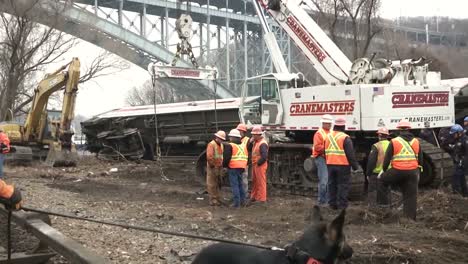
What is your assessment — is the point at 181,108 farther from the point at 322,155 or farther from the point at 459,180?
the point at 459,180

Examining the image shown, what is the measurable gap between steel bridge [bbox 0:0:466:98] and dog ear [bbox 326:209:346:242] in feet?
97.2

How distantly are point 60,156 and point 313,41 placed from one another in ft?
35.9

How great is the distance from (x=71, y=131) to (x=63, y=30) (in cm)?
1422

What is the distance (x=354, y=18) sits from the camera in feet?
88.7

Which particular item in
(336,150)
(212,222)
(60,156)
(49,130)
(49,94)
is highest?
(49,94)

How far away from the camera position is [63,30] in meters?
34.2

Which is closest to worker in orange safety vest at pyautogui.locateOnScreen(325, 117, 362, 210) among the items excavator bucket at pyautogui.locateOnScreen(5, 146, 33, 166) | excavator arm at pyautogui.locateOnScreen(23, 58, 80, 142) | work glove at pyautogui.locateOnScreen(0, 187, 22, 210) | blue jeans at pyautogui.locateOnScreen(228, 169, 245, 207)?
blue jeans at pyautogui.locateOnScreen(228, 169, 245, 207)

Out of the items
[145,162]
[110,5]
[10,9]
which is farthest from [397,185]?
[110,5]

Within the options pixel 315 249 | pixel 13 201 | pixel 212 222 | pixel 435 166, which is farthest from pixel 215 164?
pixel 315 249

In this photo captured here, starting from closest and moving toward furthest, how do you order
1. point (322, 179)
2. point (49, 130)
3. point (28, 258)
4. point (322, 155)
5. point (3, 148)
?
point (28, 258) < point (322, 155) < point (322, 179) < point (3, 148) < point (49, 130)

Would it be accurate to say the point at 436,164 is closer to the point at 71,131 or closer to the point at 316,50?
the point at 316,50

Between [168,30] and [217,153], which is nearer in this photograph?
[217,153]

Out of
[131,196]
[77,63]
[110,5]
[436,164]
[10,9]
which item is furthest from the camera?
[110,5]

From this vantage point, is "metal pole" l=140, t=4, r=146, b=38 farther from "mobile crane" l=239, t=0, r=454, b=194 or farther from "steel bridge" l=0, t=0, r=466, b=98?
"mobile crane" l=239, t=0, r=454, b=194
